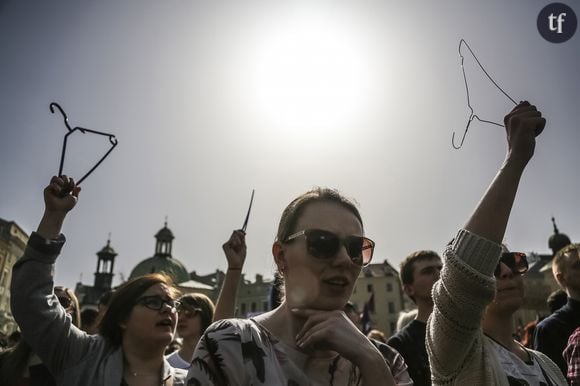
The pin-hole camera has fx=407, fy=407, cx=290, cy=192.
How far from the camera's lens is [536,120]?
1687mm

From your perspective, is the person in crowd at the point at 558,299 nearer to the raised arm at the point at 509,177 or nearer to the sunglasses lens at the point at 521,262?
the sunglasses lens at the point at 521,262

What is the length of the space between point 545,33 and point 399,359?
8.84 feet

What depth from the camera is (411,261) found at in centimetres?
418

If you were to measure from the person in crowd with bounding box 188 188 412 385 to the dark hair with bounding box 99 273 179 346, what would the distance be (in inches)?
66.6

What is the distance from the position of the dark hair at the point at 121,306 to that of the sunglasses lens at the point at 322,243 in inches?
77.0

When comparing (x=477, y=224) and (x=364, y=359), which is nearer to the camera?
(x=364, y=359)

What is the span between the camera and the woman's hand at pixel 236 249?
3535 mm

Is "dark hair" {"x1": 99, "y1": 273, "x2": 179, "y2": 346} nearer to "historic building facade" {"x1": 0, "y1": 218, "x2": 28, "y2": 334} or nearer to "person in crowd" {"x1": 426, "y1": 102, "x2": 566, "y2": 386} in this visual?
"person in crowd" {"x1": 426, "y1": 102, "x2": 566, "y2": 386}

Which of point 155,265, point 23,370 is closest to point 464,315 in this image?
point 23,370

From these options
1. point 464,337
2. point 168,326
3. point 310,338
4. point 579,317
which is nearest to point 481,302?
point 464,337

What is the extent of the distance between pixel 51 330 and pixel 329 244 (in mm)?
1942

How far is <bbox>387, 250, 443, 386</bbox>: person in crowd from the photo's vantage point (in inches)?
138

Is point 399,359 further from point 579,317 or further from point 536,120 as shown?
point 579,317

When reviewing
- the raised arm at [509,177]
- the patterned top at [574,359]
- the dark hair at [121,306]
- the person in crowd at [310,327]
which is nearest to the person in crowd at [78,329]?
the dark hair at [121,306]
